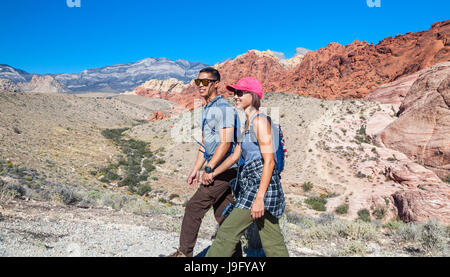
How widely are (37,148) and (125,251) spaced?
729 inches

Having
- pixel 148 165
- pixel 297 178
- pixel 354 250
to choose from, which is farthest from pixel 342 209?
pixel 148 165

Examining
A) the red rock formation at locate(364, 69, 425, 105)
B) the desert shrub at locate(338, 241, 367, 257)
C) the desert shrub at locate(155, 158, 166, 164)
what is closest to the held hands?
the desert shrub at locate(338, 241, 367, 257)

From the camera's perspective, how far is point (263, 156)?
215cm

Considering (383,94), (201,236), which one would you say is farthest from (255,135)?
(383,94)

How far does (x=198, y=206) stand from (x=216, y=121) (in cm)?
84

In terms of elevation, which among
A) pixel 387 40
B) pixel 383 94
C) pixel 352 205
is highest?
pixel 387 40

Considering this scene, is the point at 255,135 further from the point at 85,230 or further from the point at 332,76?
the point at 332,76

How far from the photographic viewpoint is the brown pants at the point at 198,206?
2506 millimetres

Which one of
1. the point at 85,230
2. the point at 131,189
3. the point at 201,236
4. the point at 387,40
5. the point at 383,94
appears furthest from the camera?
the point at 387,40

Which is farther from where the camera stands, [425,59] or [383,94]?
[425,59]

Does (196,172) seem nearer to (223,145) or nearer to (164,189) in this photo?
(223,145)

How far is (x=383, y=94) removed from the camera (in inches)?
1085

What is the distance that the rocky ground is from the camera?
3.86m

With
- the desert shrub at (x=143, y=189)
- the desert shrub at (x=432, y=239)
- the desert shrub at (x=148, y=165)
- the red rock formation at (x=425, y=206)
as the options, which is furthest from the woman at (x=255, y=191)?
the desert shrub at (x=148, y=165)
